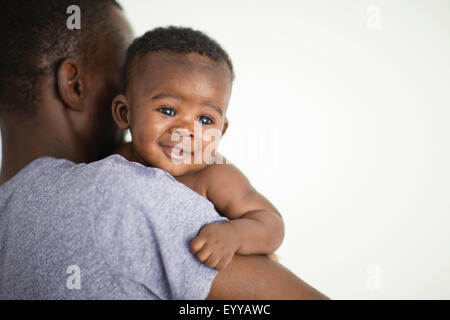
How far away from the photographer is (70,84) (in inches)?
38.4

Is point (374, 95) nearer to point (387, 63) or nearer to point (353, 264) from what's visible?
point (387, 63)

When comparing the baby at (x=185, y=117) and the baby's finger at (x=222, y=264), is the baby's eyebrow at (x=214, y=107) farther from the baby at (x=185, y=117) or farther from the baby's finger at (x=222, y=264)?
the baby's finger at (x=222, y=264)

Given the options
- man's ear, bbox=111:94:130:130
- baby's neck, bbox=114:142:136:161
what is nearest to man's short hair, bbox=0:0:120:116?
man's ear, bbox=111:94:130:130

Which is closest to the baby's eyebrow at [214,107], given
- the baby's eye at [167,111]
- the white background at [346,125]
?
the baby's eye at [167,111]

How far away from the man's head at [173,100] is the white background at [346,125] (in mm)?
1501

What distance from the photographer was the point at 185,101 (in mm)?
1033

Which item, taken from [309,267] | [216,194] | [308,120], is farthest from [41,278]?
[309,267]

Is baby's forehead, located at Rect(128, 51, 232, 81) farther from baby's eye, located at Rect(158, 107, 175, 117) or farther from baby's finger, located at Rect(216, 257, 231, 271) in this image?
baby's finger, located at Rect(216, 257, 231, 271)

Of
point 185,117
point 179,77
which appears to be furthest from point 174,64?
point 185,117

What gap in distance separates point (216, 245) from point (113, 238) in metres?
0.19

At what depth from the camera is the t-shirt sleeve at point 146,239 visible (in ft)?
2.17

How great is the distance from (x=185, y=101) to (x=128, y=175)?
15.5 inches
